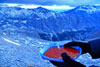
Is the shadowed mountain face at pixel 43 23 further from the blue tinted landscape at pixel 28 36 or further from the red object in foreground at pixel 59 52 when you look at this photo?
the red object in foreground at pixel 59 52

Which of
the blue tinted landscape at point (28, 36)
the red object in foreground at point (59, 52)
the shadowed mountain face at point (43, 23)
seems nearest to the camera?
the red object in foreground at point (59, 52)

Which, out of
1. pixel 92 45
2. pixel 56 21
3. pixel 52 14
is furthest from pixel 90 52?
pixel 56 21

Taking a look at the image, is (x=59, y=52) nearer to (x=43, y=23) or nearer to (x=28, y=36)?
(x=28, y=36)

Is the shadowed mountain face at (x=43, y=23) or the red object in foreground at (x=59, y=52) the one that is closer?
the red object in foreground at (x=59, y=52)

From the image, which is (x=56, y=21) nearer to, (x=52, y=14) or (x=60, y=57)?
(x=52, y=14)

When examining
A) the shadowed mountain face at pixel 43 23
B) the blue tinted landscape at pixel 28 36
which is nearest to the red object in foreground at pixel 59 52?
the blue tinted landscape at pixel 28 36

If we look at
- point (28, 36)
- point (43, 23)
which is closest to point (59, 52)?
point (28, 36)

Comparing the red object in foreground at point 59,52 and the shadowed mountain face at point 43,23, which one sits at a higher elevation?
the shadowed mountain face at point 43,23

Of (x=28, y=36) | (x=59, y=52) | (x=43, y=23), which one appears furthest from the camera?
(x=43, y=23)
